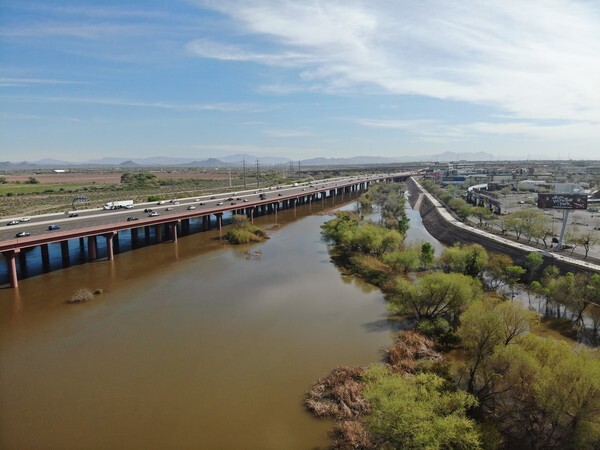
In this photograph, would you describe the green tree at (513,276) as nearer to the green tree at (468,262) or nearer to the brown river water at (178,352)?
the green tree at (468,262)

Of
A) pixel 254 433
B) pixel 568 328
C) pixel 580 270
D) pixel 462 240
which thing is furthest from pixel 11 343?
pixel 462 240

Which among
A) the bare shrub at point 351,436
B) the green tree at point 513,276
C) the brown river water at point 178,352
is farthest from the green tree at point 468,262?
the bare shrub at point 351,436

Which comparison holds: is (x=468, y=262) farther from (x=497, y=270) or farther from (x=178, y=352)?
(x=178, y=352)

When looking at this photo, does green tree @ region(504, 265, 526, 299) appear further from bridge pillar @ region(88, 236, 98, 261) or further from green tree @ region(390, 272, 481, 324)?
bridge pillar @ region(88, 236, 98, 261)

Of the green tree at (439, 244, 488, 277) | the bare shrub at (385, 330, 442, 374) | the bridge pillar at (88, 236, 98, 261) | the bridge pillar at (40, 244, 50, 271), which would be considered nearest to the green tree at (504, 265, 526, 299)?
the green tree at (439, 244, 488, 277)

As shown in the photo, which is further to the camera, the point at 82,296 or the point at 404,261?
the point at 404,261

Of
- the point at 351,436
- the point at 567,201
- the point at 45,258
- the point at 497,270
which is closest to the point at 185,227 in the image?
the point at 45,258
